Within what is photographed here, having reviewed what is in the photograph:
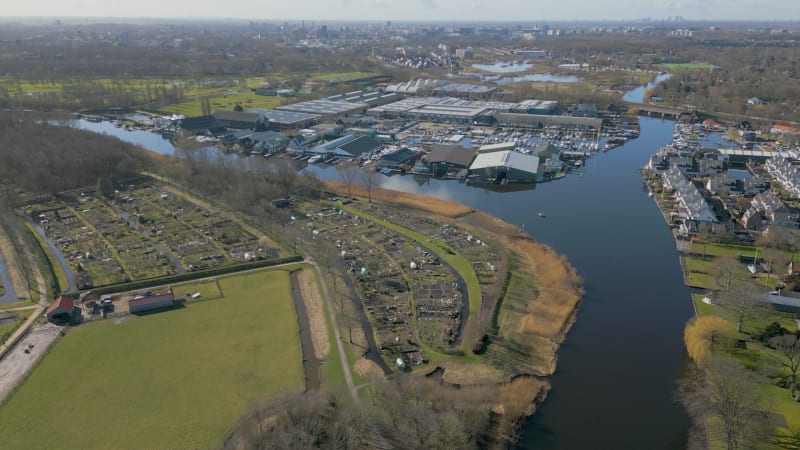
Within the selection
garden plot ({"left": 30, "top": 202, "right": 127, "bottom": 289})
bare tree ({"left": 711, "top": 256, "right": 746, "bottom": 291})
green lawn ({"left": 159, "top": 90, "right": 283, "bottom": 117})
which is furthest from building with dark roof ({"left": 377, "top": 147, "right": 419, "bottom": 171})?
green lawn ({"left": 159, "top": 90, "right": 283, "bottom": 117})

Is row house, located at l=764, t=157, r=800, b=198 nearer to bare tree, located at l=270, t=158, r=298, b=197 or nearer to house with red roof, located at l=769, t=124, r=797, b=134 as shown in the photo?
house with red roof, located at l=769, t=124, r=797, b=134

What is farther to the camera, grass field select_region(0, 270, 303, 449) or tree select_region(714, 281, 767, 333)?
tree select_region(714, 281, 767, 333)

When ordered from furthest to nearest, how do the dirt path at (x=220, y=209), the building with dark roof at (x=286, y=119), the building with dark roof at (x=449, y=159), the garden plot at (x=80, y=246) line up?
1. the building with dark roof at (x=286, y=119)
2. the building with dark roof at (x=449, y=159)
3. the dirt path at (x=220, y=209)
4. the garden plot at (x=80, y=246)

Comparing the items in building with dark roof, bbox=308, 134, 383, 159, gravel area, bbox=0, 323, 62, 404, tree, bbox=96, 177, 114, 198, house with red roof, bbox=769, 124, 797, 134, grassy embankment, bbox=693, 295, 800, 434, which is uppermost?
house with red roof, bbox=769, 124, 797, 134

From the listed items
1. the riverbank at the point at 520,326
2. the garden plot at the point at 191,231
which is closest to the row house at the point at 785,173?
the riverbank at the point at 520,326

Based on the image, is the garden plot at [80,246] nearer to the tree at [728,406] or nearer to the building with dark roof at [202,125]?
the building with dark roof at [202,125]

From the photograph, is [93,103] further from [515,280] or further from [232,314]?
[515,280]
